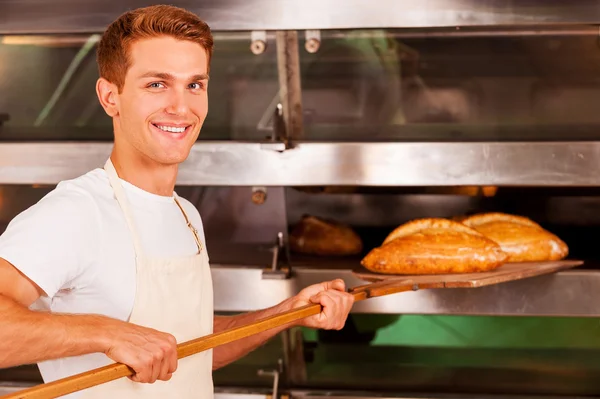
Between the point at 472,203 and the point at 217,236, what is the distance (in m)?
0.92

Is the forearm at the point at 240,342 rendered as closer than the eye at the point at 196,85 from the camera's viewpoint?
No

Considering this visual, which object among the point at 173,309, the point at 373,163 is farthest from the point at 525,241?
the point at 173,309

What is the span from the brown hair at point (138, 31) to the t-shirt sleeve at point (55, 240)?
0.26m

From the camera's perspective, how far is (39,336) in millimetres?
1251

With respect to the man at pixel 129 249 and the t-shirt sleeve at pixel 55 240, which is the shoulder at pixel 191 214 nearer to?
the man at pixel 129 249

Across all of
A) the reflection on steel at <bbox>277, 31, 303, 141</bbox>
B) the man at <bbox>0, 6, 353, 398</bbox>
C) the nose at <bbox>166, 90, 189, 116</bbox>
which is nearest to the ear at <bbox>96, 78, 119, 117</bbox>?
the man at <bbox>0, 6, 353, 398</bbox>

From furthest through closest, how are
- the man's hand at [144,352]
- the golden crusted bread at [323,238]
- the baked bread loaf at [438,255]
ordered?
1. the golden crusted bread at [323,238]
2. the baked bread loaf at [438,255]
3. the man's hand at [144,352]

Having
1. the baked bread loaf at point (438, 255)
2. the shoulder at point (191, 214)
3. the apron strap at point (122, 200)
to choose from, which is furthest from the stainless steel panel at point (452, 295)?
the apron strap at point (122, 200)

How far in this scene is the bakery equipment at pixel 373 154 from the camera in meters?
2.27

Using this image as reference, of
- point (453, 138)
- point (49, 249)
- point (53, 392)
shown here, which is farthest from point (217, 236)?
point (53, 392)

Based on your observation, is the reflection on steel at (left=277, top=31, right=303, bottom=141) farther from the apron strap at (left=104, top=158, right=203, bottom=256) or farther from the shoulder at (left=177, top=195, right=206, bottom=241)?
the apron strap at (left=104, top=158, right=203, bottom=256)

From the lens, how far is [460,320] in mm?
2705

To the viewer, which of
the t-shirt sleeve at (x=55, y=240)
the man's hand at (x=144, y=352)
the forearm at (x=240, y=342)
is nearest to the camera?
the man's hand at (x=144, y=352)

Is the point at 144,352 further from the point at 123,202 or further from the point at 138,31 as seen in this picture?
the point at 138,31
